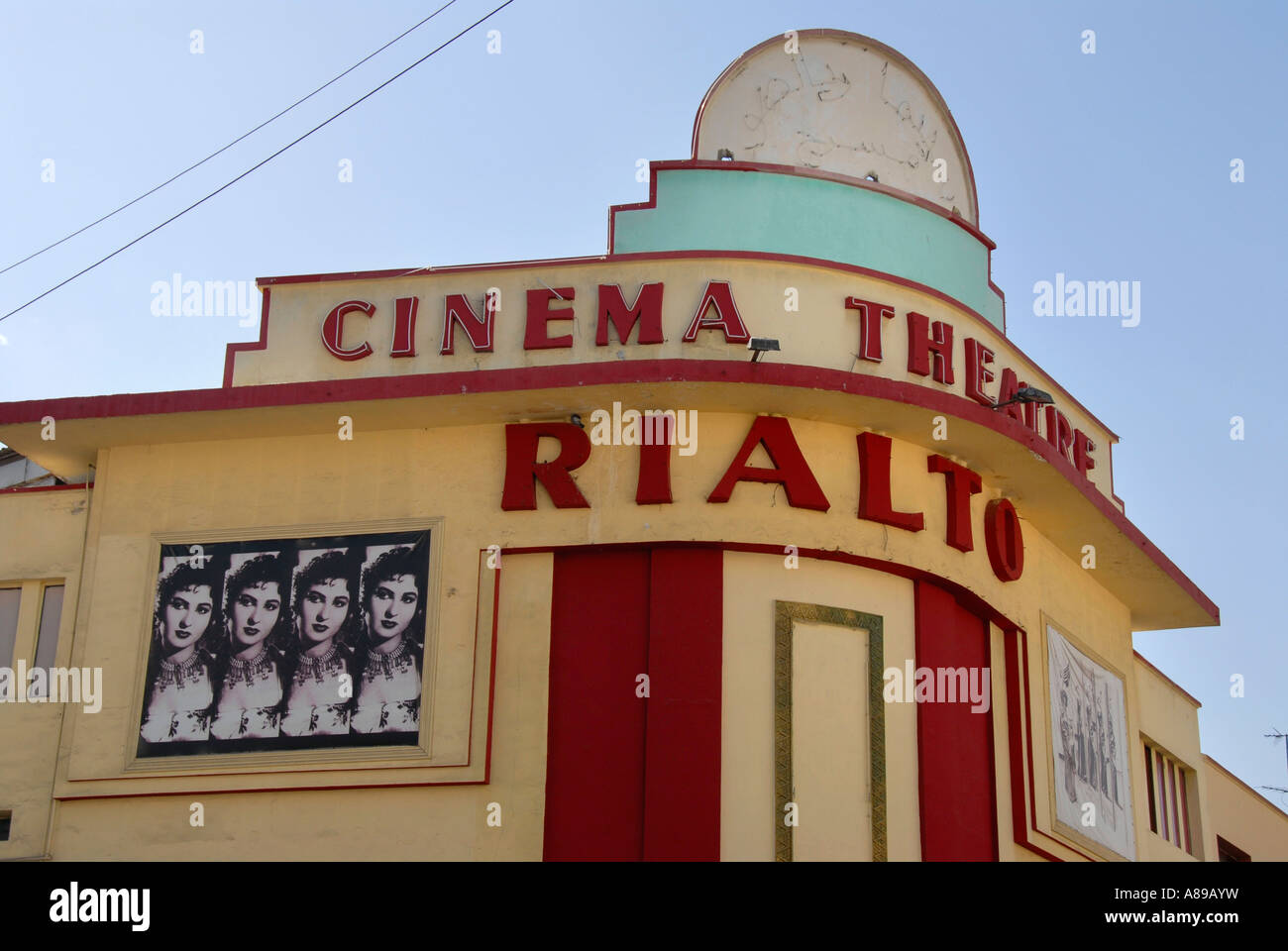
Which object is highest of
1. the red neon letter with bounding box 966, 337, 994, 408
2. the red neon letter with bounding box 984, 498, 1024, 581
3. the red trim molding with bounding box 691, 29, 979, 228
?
the red trim molding with bounding box 691, 29, 979, 228

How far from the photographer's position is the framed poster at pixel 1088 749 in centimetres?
2294

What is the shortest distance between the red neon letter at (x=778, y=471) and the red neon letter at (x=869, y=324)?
1375 millimetres

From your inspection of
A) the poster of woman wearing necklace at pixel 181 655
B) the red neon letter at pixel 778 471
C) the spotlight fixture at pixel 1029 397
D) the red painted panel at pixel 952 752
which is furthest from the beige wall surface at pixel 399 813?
the spotlight fixture at pixel 1029 397

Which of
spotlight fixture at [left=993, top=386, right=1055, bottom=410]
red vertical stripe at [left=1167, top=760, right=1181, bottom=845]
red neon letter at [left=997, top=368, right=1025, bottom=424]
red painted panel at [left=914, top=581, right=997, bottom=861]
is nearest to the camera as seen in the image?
red painted panel at [left=914, top=581, right=997, bottom=861]

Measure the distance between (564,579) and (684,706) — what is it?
1977 mm

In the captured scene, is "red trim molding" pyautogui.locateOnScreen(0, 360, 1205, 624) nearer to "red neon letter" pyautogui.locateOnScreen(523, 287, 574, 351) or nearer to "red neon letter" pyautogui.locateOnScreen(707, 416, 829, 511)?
"red neon letter" pyautogui.locateOnScreen(707, 416, 829, 511)

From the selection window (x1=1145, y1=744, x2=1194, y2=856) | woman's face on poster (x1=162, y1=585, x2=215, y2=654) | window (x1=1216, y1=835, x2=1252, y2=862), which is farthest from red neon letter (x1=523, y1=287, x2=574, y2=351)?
window (x1=1216, y1=835, x2=1252, y2=862)

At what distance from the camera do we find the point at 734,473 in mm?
20438

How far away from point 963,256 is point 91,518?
36.6ft

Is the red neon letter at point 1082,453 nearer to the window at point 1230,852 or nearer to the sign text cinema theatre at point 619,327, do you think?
the sign text cinema theatre at point 619,327

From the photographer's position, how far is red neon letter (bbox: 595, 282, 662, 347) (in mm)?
21125

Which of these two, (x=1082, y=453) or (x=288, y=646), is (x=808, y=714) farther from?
(x=1082, y=453)

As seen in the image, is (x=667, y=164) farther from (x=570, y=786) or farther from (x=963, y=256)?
(x=570, y=786)

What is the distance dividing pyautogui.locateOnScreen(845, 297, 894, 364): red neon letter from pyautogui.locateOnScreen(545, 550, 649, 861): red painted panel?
11.1 ft
